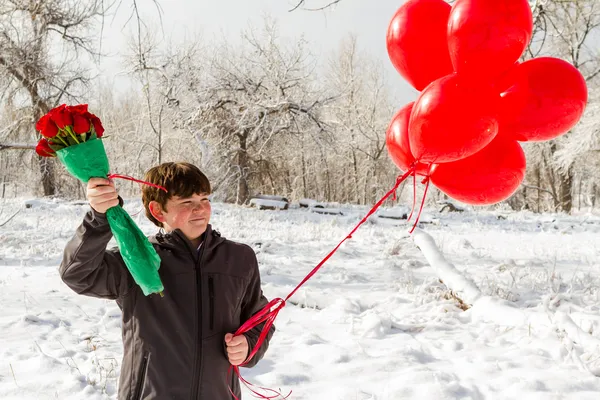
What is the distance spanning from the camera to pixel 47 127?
3.60ft

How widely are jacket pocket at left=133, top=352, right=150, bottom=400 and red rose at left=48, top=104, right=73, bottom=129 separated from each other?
78 centimetres

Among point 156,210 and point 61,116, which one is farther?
point 156,210

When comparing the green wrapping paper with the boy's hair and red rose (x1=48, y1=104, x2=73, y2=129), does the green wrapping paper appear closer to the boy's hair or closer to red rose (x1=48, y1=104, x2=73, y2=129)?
red rose (x1=48, y1=104, x2=73, y2=129)

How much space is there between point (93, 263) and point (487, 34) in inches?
48.5

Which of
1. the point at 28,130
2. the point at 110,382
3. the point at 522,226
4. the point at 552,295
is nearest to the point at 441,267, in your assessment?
the point at 552,295

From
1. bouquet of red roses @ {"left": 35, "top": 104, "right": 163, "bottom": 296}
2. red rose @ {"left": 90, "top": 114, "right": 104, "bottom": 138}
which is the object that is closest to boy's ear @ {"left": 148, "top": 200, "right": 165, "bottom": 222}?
bouquet of red roses @ {"left": 35, "top": 104, "right": 163, "bottom": 296}

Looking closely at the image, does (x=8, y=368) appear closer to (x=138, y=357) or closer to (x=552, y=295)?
(x=138, y=357)

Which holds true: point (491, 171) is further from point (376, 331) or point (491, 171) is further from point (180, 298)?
point (376, 331)

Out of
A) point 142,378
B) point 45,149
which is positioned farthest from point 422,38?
point 142,378

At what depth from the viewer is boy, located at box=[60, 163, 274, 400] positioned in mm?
1417

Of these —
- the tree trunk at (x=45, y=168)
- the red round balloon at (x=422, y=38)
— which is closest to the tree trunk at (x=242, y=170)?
the tree trunk at (x=45, y=168)

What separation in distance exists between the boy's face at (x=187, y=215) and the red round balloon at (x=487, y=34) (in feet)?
3.22

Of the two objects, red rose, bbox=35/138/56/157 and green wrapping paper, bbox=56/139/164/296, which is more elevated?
red rose, bbox=35/138/56/157

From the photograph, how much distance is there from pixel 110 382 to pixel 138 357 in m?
1.37
